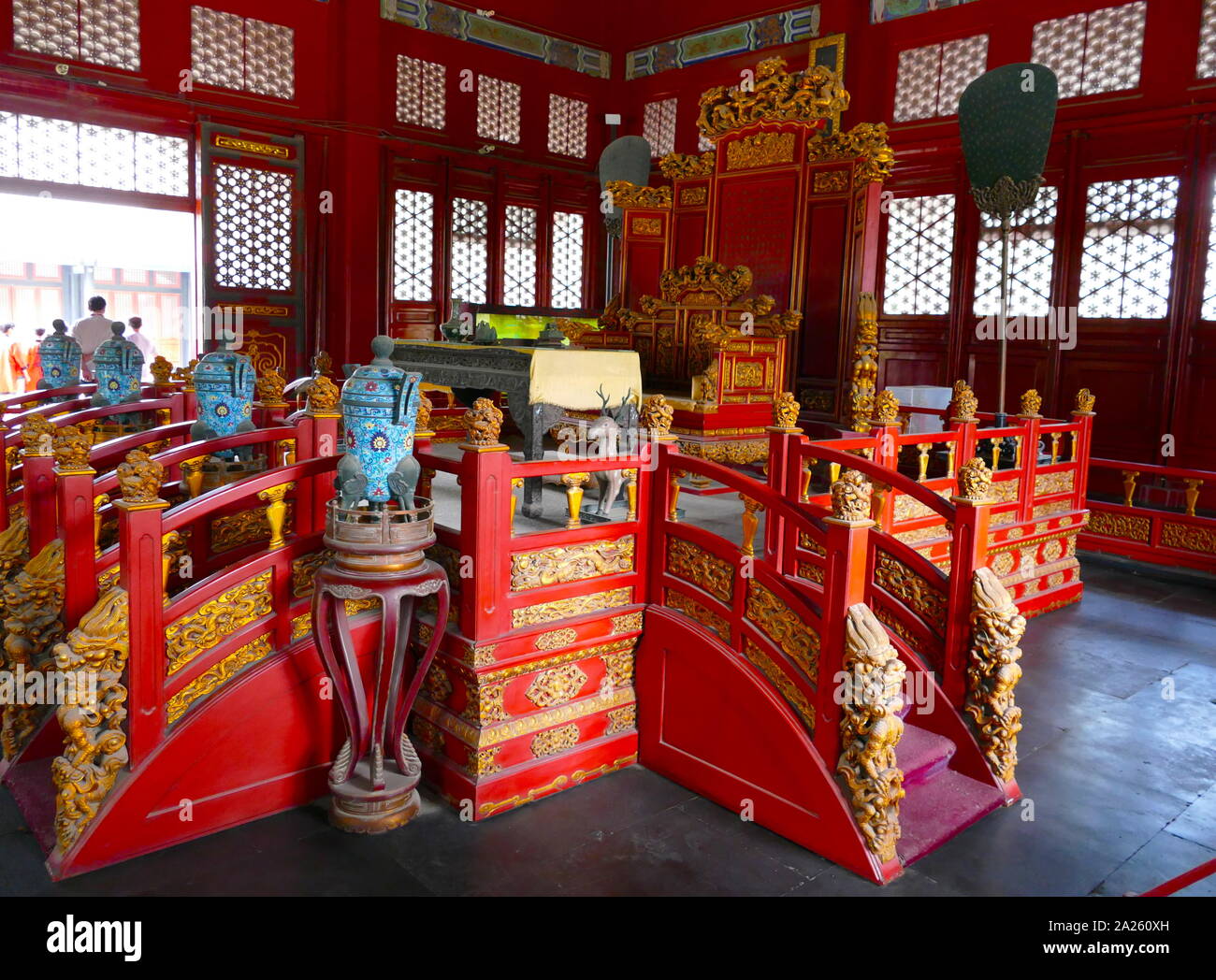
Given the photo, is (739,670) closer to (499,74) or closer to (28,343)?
(499,74)

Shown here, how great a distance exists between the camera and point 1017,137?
5.91 metres

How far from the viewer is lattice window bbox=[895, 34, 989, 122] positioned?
805 cm

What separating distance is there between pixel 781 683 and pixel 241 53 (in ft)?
24.5

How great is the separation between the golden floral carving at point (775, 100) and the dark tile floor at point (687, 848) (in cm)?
469

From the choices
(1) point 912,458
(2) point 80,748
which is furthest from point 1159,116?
(2) point 80,748

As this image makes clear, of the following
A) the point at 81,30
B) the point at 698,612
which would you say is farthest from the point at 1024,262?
the point at 81,30

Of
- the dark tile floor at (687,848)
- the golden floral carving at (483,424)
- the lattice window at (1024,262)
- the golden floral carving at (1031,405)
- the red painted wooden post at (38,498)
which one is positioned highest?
the lattice window at (1024,262)

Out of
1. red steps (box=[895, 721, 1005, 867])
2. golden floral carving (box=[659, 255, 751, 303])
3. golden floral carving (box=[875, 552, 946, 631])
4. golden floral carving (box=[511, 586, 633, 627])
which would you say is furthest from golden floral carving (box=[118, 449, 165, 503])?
golden floral carving (box=[659, 255, 751, 303])

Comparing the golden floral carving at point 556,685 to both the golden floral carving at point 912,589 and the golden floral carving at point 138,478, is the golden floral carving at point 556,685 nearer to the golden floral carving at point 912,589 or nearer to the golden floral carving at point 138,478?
the golden floral carving at point 912,589

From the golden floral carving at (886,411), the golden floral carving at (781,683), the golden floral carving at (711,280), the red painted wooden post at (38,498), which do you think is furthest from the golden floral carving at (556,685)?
the golden floral carving at (711,280)

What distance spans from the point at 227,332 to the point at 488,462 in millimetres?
1914

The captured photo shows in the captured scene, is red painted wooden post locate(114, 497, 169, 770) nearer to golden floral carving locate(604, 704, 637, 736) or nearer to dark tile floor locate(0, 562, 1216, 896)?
dark tile floor locate(0, 562, 1216, 896)

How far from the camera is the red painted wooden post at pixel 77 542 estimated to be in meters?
2.93

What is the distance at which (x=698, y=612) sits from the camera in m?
3.51
